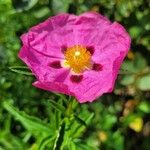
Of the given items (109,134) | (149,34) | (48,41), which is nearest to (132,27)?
(149,34)

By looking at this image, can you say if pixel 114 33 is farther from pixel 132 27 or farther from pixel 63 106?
pixel 132 27

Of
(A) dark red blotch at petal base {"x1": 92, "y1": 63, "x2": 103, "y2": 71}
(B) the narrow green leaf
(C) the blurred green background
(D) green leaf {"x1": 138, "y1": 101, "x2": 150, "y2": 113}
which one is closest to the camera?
(B) the narrow green leaf

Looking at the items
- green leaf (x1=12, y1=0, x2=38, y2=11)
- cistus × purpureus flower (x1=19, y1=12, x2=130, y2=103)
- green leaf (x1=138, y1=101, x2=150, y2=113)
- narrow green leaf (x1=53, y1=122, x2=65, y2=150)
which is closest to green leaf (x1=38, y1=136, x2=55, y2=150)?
narrow green leaf (x1=53, y1=122, x2=65, y2=150)

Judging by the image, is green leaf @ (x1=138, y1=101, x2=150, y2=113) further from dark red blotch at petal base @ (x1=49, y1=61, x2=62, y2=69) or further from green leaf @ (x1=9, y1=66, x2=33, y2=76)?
green leaf @ (x1=9, y1=66, x2=33, y2=76)

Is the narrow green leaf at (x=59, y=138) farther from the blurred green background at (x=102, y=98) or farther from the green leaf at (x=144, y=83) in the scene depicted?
the green leaf at (x=144, y=83)

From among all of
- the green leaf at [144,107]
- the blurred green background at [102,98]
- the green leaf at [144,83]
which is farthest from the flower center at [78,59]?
the green leaf at [144,107]
